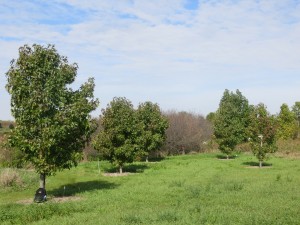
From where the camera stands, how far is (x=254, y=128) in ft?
110

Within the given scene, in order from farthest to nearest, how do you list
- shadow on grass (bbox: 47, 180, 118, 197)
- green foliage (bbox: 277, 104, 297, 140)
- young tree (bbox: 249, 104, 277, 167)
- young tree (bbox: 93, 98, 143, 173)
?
green foliage (bbox: 277, 104, 297, 140) → young tree (bbox: 249, 104, 277, 167) → young tree (bbox: 93, 98, 143, 173) → shadow on grass (bbox: 47, 180, 118, 197)

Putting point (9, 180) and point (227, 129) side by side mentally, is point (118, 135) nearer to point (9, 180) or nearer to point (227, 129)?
point (9, 180)

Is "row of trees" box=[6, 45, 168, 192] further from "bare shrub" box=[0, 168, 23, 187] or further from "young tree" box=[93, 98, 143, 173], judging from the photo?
"young tree" box=[93, 98, 143, 173]

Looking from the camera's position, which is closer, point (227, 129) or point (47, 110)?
point (47, 110)

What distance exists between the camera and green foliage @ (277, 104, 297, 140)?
201 ft

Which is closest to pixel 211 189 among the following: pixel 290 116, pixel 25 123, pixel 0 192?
pixel 25 123

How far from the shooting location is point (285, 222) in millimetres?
11398

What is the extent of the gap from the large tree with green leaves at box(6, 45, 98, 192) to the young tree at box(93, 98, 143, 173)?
1082 centimetres

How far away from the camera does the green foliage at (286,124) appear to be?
2415 inches

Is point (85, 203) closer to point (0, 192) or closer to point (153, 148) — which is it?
point (0, 192)

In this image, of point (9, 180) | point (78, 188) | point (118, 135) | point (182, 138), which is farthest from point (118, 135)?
point (182, 138)

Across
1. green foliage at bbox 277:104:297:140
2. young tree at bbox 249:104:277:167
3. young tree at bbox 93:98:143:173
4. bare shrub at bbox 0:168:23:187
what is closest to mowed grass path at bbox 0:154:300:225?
bare shrub at bbox 0:168:23:187

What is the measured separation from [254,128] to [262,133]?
2.66ft

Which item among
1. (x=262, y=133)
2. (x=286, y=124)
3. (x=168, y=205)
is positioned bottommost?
(x=168, y=205)
